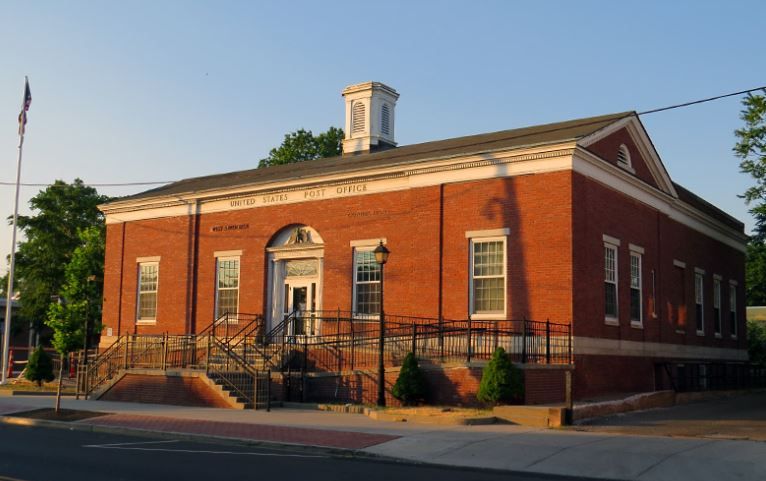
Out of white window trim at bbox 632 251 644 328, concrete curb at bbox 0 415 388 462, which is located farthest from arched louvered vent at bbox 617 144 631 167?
concrete curb at bbox 0 415 388 462

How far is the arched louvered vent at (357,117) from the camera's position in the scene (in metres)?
35.8

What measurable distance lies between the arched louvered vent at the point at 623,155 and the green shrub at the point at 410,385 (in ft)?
34.7

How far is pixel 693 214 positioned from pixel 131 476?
2636 centimetres

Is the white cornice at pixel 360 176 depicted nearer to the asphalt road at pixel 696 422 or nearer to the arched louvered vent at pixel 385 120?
the arched louvered vent at pixel 385 120

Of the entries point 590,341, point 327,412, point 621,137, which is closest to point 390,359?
point 327,412

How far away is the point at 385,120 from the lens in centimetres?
3616

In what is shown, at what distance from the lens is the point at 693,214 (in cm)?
3269

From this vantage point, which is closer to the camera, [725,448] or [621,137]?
[725,448]

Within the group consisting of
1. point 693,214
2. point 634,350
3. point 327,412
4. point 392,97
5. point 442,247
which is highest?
point 392,97

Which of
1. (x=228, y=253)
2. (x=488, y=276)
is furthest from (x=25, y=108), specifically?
(x=488, y=276)

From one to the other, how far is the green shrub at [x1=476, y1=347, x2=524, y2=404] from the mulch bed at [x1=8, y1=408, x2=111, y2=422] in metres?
9.86

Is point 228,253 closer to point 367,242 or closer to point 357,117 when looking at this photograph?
point 367,242

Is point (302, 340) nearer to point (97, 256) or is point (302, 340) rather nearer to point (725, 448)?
point (725, 448)

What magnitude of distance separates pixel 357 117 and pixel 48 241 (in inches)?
1315
